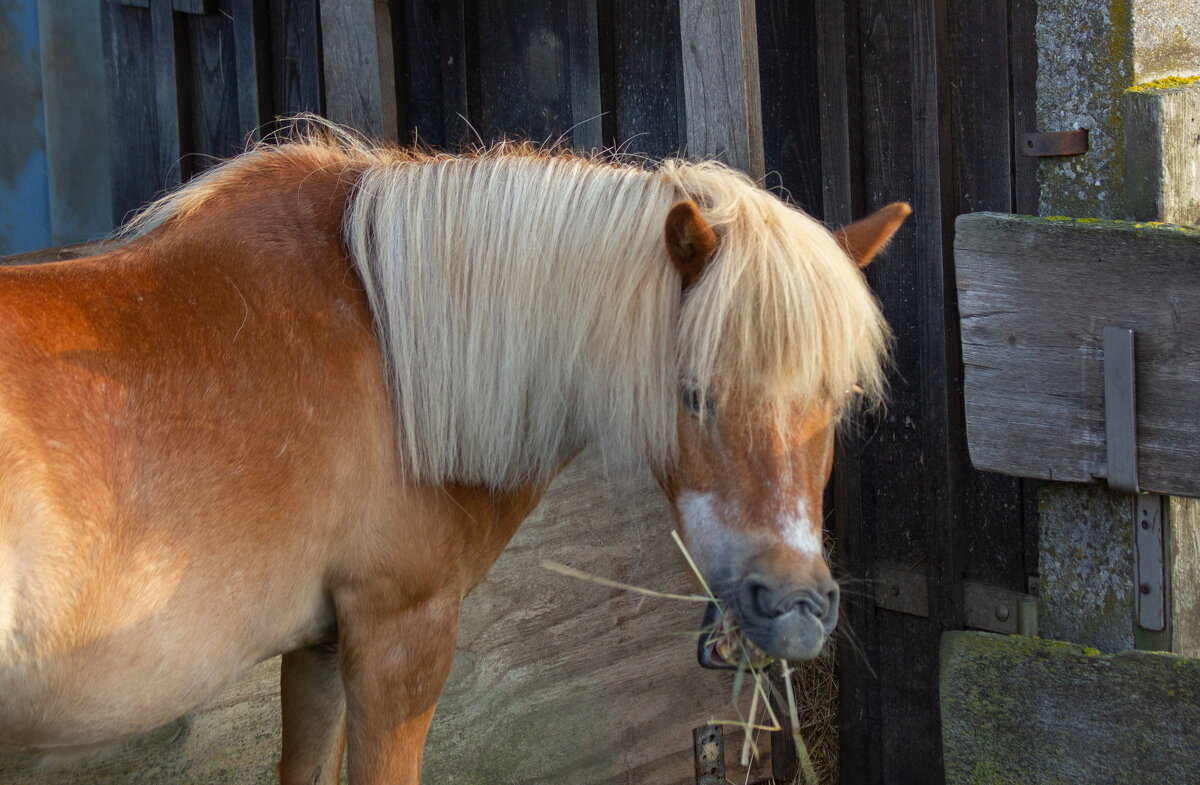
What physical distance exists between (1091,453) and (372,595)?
1746mm

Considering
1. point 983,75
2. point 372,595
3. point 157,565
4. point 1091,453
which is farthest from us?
point 983,75

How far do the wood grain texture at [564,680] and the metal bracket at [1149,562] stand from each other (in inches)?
45.2

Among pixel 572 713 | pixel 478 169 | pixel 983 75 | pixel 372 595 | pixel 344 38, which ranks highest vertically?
pixel 344 38

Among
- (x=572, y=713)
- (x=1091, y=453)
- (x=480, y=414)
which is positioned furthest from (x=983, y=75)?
(x=572, y=713)

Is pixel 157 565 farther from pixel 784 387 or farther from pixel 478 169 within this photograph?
pixel 784 387

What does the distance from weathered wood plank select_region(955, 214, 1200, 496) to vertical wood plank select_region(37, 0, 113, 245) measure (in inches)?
142

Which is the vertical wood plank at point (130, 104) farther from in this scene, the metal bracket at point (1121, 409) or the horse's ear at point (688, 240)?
the metal bracket at point (1121, 409)

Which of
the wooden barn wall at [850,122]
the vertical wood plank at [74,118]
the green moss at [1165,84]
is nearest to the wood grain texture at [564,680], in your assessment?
the wooden barn wall at [850,122]

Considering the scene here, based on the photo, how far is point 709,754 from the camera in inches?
132

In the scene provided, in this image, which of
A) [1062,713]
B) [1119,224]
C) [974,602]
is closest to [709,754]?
[974,602]

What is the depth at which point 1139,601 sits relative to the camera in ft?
8.34

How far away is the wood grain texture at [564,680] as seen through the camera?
8.32 ft

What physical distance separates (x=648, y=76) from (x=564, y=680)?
206 centimetres

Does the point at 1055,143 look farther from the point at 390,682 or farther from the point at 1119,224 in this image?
the point at 390,682
